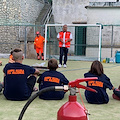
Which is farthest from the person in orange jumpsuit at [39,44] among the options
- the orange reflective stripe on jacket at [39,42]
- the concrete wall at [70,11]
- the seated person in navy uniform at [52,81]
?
the seated person in navy uniform at [52,81]

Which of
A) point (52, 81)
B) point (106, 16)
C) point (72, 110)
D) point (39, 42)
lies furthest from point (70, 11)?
point (72, 110)

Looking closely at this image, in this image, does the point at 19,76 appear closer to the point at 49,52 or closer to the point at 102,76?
the point at 102,76

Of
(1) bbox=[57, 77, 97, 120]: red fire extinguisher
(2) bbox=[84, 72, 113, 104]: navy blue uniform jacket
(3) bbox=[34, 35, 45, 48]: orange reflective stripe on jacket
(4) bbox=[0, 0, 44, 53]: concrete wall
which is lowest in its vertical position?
(2) bbox=[84, 72, 113, 104]: navy blue uniform jacket

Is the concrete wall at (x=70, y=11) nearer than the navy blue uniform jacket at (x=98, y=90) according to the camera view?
No

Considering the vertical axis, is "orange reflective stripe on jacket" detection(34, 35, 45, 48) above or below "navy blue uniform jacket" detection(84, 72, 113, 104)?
above

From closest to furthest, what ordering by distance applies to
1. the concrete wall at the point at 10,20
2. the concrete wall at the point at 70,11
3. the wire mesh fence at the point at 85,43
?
1. the wire mesh fence at the point at 85,43
2. the concrete wall at the point at 10,20
3. the concrete wall at the point at 70,11

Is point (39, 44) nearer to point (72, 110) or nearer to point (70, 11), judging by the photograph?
point (70, 11)

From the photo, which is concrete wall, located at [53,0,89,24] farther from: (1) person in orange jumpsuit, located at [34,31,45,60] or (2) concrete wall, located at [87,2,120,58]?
(1) person in orange jumpsuit, located at [34,31,45,60]

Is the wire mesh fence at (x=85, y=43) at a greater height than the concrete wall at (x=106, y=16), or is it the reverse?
the concrete wall at (x=106, y=16)

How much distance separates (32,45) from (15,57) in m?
11.6

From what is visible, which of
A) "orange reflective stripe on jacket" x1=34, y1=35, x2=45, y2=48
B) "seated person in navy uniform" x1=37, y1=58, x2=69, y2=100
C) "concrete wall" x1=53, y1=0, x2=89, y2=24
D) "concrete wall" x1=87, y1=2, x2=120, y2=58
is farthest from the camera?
"concrete wall" x1=53, y1=0, x2=89, y2=24

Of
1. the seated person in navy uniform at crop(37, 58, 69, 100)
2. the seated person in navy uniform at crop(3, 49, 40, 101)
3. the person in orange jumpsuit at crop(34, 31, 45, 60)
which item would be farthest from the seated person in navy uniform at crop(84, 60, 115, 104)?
the person in orange jumpsuit at crop(34, 31, 45, 60)

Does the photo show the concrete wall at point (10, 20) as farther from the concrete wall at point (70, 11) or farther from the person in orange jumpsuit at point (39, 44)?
the person in orange jumpsuit at point (39, 44)

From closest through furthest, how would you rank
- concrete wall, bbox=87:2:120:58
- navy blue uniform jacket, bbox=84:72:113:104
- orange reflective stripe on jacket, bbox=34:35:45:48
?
navy blue uniform jacket, bbox=84:72:113:104
orange reflective stripe on jacket, bbox=34:35:45:48
concrete wall, bbox=87:2:120:58
